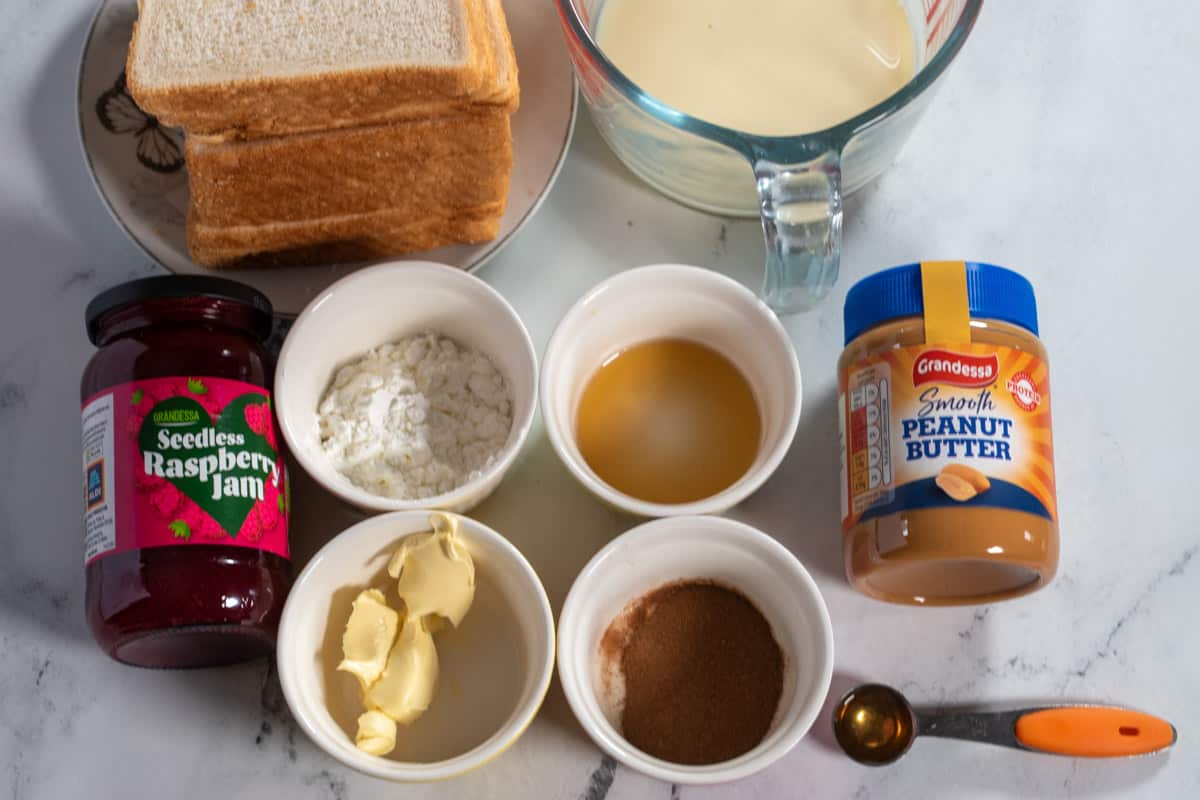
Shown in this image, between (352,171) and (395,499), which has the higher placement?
(352,171)

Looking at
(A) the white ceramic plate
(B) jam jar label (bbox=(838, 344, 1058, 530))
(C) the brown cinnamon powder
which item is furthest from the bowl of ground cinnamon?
(A) the white ceramic plate

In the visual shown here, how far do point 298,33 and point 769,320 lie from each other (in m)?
0.49

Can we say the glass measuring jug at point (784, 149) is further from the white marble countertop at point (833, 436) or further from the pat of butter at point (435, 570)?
the pat of butter at point (435, 570)

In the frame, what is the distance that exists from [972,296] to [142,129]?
822 millimetres

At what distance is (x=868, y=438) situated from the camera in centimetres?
91

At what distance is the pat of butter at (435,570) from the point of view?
897 millimetres

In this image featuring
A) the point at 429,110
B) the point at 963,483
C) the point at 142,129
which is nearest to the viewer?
the point at 963,483

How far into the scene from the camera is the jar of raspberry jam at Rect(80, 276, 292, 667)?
861 mm

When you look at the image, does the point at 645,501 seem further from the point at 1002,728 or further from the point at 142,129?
Answer: the point at 142,129

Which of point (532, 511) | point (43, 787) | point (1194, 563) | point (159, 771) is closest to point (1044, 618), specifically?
point (1194, 563)

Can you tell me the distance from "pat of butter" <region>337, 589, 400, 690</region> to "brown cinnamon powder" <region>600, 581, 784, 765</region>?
19 cm

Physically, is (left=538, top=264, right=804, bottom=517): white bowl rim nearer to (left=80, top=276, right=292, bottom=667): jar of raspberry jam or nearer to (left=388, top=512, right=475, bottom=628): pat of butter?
(left=388, top=512, right=475, bottom=628): pat of butter

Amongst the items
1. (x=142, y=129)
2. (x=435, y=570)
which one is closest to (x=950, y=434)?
(x=435, y=570)

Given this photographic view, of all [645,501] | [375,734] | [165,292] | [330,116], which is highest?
[330,116]
